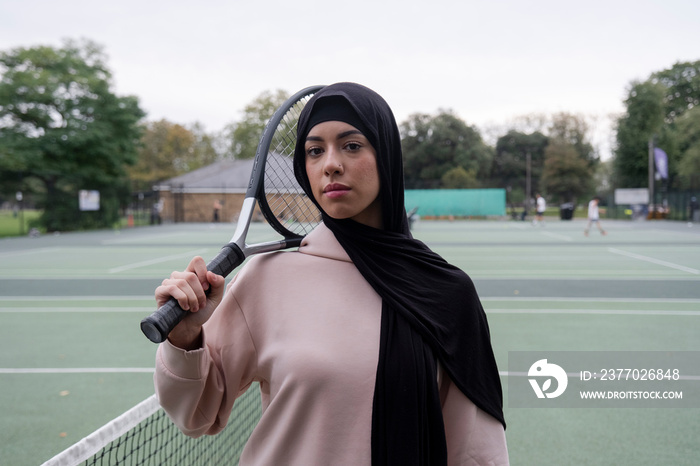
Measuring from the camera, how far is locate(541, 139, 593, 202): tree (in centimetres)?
5009

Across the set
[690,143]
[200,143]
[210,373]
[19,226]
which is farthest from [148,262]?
[200,143]

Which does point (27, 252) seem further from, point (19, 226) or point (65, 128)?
point (19, 226)

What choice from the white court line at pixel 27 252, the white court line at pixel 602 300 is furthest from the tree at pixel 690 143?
the white court line at pixel 27 252

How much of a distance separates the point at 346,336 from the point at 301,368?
0.39 ft

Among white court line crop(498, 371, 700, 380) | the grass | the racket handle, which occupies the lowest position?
white court line crop(498, 371, 700, 380)

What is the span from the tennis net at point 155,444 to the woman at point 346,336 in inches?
45.2

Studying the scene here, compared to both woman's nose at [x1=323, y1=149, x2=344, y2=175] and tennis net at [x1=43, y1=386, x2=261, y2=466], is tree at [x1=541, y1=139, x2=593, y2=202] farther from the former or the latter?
woman's nose at [x1=323, y1=149, x2=344, y2=175]

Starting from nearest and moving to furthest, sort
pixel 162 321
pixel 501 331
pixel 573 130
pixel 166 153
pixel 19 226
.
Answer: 1. pixel 162 321
2. pixel 501 331
3. pixel 19 226
4. pixel 166 153
5. pixel 573 130

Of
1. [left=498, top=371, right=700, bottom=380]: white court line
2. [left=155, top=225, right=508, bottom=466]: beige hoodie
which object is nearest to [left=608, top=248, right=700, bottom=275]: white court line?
[left=498, top=371, right=700, bottom=380]: white court line

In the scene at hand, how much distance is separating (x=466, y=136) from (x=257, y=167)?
5693cm

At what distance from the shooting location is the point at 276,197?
206cm

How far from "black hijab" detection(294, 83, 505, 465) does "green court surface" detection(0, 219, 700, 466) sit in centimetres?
241

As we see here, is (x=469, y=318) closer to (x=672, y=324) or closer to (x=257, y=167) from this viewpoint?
(x=257, y=167)

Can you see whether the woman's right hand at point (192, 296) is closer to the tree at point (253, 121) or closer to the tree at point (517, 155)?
the tree at point (253, 121)
